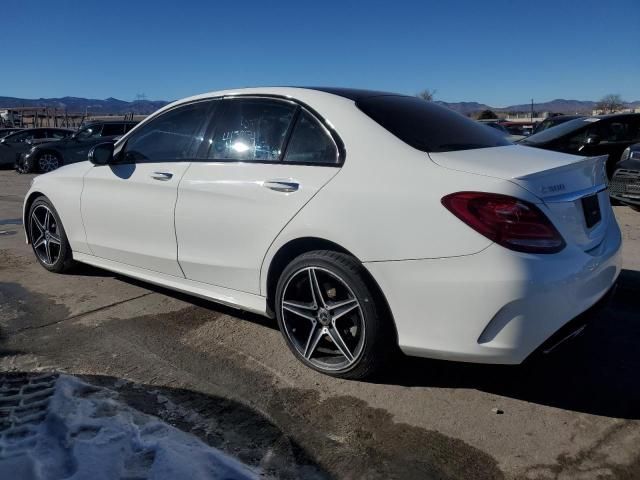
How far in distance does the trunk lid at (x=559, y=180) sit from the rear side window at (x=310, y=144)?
0.60 m

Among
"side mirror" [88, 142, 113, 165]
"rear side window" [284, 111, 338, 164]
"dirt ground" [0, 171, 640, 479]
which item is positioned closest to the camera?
"dirt ground" [0, 171, 640, 479]

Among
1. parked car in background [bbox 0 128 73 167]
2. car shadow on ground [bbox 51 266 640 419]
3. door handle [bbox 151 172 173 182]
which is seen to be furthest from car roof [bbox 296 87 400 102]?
parked car in background [bbox 0 128 73 167]

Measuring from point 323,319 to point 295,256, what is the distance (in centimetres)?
39

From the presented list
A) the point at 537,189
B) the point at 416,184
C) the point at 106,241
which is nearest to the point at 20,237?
the point at 106,241

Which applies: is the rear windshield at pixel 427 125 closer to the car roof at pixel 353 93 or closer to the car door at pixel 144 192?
the car roof at pixel 353 93

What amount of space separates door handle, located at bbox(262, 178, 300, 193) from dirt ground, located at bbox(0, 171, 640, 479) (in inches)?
40.9

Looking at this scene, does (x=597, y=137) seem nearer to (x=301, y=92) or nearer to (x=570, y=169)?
(x=570, y=169)

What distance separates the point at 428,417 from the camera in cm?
276

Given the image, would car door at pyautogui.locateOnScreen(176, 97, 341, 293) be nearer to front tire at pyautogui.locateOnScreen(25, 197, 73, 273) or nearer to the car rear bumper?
the car rear bumper

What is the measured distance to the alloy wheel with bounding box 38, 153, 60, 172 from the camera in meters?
17.5

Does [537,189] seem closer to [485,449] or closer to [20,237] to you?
[485,449]

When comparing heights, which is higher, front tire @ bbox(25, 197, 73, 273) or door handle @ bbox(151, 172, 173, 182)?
door handle @ bbox(151, 172, 173, 182)

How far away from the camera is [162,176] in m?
3.92

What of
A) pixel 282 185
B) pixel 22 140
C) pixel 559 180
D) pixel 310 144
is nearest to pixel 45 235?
pixel 282 185
